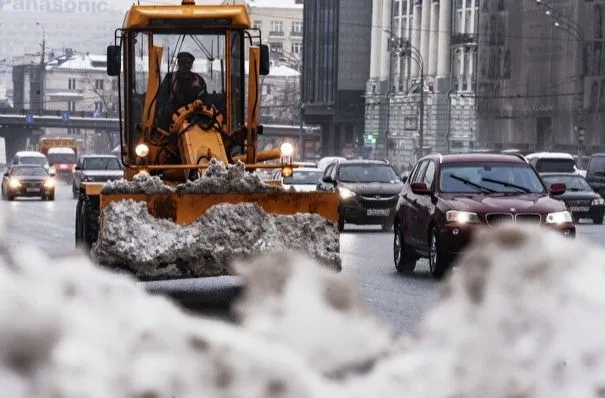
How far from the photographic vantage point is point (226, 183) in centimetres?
1636

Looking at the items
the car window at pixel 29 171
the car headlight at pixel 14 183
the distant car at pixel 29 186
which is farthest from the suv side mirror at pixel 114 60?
the car window at pixel 29 171

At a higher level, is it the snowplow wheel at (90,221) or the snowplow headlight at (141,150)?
the snowplow headlight at (141,150)

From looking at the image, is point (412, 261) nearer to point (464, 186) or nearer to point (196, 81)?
point (464, 186)

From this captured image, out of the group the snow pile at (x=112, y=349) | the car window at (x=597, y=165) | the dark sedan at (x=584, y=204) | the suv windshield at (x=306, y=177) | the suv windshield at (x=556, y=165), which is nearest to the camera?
the snow pile at (x=112, y=349)

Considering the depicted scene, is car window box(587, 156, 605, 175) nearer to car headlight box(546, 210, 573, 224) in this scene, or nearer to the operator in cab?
car headlight box(546, 210, 573, 224)

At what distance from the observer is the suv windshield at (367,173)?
38781mm

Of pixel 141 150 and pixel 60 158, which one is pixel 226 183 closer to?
pixel 141 150

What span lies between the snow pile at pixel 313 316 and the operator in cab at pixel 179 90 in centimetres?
1350

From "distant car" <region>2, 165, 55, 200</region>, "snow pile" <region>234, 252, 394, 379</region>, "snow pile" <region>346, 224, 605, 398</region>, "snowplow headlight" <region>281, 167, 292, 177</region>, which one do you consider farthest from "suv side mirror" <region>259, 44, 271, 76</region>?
"distant car" <region>2, 165, 55, 200</region>

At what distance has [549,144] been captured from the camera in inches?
3403

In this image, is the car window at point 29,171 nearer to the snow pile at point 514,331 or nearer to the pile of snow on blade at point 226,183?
the pile of snow on blade at point 226,183

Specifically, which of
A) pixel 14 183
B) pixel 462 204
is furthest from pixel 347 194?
pixel 14 183

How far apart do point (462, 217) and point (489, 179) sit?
3.70 ft

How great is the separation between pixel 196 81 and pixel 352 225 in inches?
859
